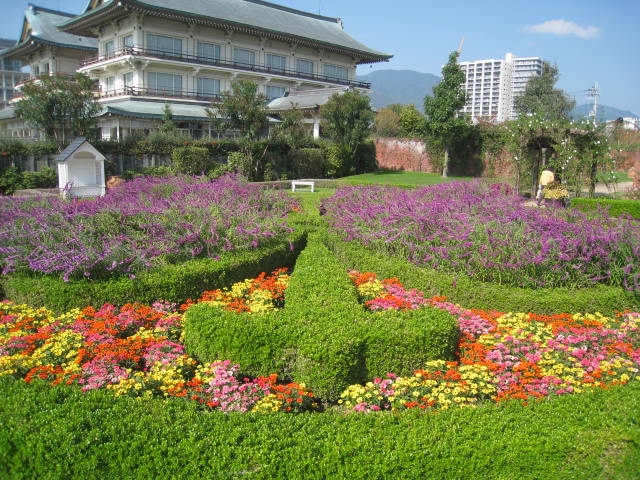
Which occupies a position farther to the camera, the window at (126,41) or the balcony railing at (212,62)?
the window at (126,41)

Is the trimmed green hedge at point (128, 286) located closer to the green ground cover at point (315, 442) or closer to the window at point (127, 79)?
the green ground cover at point (315, 442)

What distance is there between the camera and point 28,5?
4397 centimetres

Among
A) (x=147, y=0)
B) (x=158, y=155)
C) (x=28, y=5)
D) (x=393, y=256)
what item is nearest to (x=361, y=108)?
(x=158, y=155)

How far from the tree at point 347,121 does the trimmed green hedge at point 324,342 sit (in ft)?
79.5

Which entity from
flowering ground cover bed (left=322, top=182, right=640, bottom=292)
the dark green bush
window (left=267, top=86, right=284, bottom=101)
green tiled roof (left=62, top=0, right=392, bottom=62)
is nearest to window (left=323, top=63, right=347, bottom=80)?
green tiled roof (left=62, top=0, right=392, bottom=62)

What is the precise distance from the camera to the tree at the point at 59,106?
2064 centimetres

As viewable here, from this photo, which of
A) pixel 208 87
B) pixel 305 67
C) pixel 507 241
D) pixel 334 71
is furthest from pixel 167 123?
pixel 507 241

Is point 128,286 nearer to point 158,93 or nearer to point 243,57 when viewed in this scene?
point 158,93

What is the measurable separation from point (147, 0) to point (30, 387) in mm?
34424

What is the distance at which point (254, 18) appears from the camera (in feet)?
132

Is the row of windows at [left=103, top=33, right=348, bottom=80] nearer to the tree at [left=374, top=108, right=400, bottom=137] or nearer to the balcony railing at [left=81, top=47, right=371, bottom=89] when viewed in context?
the balcony railing at [left=81, top=47, right=371, bottom=89]

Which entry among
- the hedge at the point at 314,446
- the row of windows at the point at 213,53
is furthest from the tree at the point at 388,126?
the hedge at the point at 314,446

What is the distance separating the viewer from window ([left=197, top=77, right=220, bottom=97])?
3671cm

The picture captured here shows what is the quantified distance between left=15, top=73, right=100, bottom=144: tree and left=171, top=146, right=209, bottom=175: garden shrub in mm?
4208
